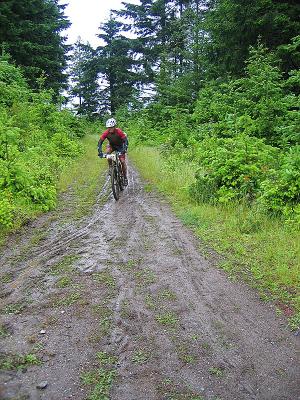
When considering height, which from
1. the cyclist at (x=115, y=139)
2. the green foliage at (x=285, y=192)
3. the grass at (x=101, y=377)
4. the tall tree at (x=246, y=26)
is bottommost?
the grass at (x=101, y=377)

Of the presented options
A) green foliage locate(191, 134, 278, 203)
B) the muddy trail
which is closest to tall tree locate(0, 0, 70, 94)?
green foliage locate(191, 134, 278, 203)

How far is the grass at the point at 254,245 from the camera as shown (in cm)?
470

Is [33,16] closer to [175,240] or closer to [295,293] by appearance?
[175,240]

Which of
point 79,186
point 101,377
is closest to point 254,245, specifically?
point 101,377

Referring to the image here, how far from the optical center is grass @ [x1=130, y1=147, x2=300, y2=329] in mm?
4699

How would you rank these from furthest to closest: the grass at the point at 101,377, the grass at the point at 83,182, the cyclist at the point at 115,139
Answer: the cyclist at the point at 115,139 < the grass at the point at 83,182 < the grass at the point at 101,377

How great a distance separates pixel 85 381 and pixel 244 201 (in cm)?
544

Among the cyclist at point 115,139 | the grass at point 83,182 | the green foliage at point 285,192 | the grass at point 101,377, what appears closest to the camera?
the grass at point 101,377

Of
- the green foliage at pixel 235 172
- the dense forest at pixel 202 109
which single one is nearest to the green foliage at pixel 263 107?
the dense forest at pixel 202 109

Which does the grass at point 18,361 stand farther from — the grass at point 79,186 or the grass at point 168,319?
the grass at point 79,186

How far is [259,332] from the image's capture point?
12.6ft

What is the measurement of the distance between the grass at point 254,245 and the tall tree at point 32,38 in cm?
1325

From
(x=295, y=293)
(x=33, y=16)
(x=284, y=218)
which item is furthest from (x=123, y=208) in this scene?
(x=33, y=16)

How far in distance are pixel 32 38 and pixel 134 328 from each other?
2123 centimetres
